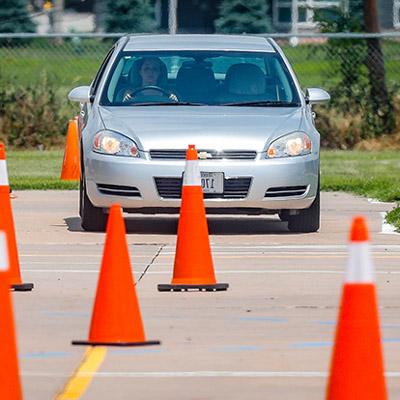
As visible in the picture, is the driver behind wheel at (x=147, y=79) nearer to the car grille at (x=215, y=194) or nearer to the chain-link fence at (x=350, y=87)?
the car grille at (x=215, y=194)

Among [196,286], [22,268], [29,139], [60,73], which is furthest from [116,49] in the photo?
[60,73]

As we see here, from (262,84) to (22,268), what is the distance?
13.5 feet

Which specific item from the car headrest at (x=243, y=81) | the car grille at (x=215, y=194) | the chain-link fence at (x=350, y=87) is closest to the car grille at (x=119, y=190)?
the car grille at (x=215, y=194)

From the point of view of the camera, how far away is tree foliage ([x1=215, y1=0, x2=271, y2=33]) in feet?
183

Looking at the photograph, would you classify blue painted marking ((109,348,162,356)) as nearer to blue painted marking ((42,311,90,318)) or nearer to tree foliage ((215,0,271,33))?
blue painted marking ((42,311,90,318))

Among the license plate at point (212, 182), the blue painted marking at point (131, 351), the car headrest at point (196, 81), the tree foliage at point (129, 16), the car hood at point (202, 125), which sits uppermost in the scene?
the car headrest at point (196, 81)

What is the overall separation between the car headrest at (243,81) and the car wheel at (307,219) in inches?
50.3

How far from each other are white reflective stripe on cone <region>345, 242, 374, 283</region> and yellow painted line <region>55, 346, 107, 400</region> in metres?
1.63

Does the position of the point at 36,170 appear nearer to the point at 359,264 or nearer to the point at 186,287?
the point at 186,287

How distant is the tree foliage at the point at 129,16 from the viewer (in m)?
47.0

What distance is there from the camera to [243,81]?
15.0 m

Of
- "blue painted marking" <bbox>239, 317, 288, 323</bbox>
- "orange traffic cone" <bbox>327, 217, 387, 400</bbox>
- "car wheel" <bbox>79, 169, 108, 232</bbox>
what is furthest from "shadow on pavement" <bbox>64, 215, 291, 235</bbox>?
"orange traffic cone" <bbox>327, 217, 387, 400</bbox>

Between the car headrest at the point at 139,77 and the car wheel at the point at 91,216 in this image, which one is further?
the car headrest at the point at 139,77

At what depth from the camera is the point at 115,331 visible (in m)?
8.38
